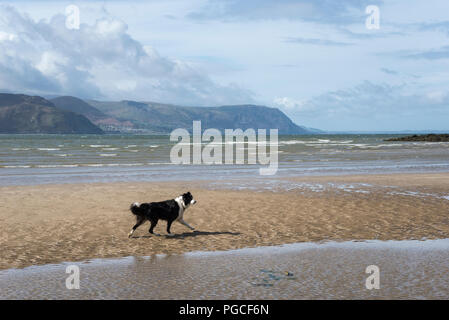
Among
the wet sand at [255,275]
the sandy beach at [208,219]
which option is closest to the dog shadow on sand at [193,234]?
the sandy beach at [208,219]

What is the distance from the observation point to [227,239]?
11.5 m

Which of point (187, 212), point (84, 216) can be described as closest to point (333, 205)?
point (187, 212)

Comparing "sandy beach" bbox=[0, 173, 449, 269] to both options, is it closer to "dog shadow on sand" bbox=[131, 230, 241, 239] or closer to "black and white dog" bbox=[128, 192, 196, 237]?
"dog shadow on sand" bbox=[131, 230, 241, 239]

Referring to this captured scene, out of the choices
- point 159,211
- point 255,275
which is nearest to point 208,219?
point 159,211

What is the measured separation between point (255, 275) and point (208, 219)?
226 inches

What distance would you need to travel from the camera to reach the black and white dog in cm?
1155

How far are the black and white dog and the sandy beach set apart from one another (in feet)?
1.45

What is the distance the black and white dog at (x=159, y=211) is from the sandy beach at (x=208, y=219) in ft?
1.45

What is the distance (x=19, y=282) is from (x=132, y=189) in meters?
12.9

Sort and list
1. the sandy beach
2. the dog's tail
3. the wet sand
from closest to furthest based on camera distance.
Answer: the wet sand, the sandy beach, the dog's tail

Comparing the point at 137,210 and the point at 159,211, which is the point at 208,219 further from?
the point at 137,210

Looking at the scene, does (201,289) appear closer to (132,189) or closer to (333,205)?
(333,205)

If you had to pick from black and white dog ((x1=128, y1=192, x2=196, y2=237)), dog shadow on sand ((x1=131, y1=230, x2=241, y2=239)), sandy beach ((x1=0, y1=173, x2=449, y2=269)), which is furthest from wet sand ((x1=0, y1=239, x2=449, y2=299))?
black and white dog ((x1=128, y1=192, x2=196, y2=237))

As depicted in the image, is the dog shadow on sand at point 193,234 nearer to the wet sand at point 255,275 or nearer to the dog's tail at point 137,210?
the dog's tail at point 137,210
